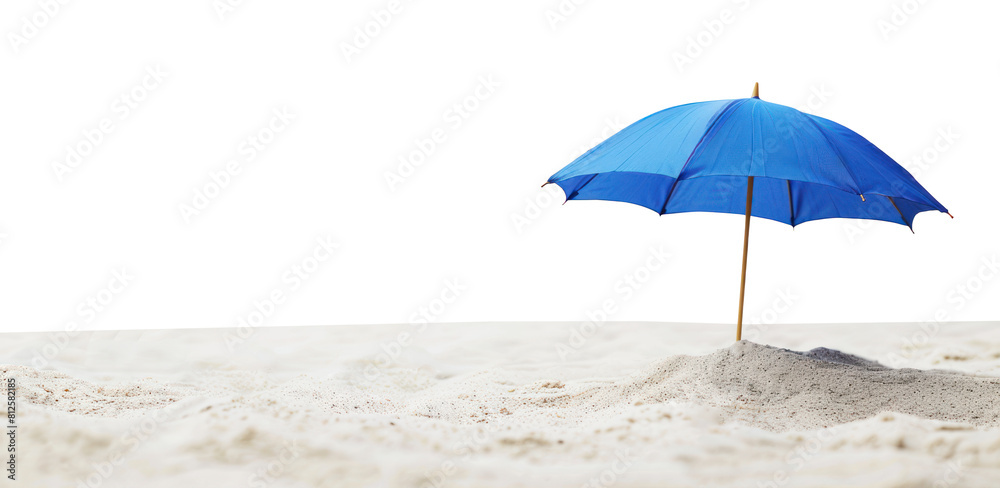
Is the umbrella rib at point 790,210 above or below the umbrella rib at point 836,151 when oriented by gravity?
below

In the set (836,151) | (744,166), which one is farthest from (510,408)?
(836,151)

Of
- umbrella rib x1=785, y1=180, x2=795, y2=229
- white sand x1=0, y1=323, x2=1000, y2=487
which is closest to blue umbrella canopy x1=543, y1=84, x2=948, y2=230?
umbrella rib x1=785, y1=180, x2=795, y2=229

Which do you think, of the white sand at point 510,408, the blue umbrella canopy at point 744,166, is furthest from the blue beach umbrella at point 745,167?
the white sand at point 510,408

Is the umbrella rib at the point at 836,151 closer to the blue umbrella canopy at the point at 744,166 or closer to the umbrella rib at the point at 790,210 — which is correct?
the blue umbrella canopy at the point at 744,166

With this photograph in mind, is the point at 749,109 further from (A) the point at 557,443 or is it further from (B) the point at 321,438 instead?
(B) the point at 321,438

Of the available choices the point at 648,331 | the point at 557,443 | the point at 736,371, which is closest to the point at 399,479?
the point at 557,443

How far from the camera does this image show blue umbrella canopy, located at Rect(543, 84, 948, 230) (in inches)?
134

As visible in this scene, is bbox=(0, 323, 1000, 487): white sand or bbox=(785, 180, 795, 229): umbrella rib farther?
bbox=(785, 180, 795, 229): umbrella rib

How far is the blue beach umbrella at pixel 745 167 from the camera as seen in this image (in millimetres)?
3404

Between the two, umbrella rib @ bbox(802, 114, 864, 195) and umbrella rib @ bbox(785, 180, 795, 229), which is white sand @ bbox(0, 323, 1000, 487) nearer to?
umbrella rib @ bbox(785, 180, 795, 229)

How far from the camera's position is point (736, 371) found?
12.9 ft

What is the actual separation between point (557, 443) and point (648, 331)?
3.14 meters

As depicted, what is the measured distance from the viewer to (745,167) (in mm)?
3334

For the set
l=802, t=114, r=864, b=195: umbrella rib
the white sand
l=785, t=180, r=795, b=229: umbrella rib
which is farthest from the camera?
l=785, t=180, r=795, b=229: umbrella rib
